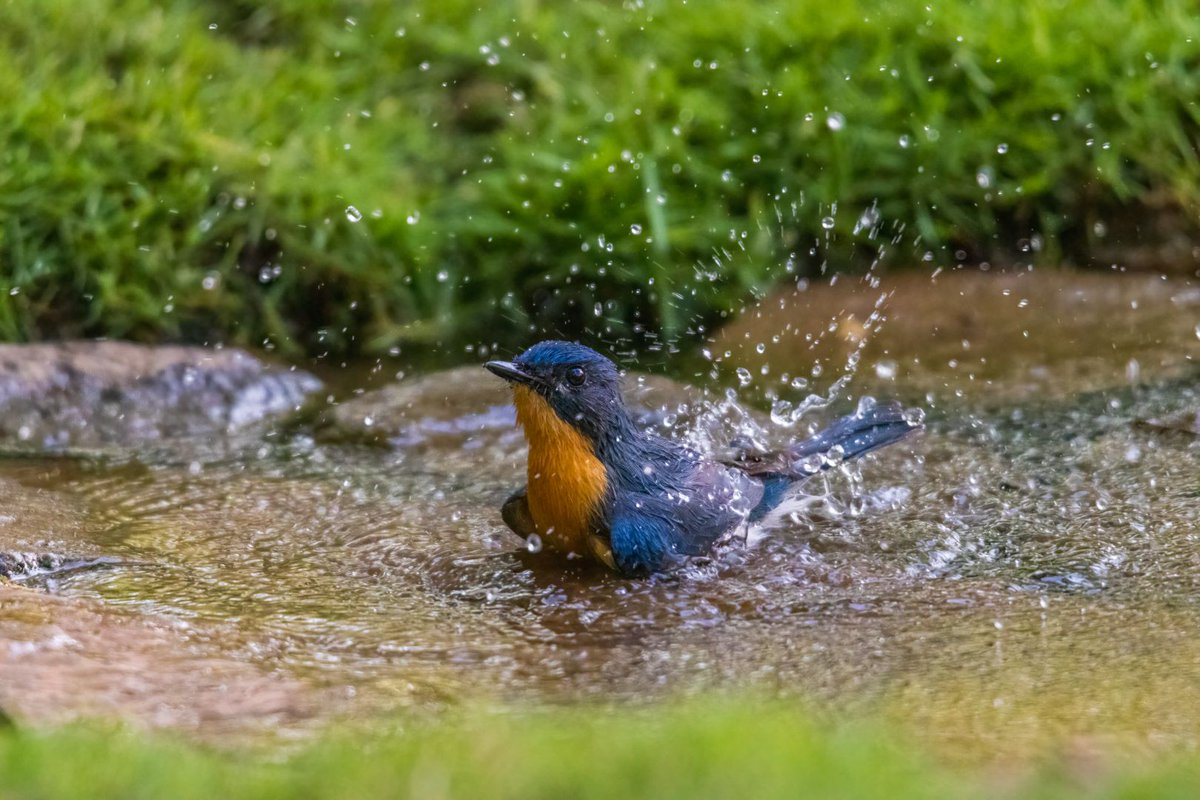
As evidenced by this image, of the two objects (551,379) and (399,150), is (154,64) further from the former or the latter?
(551,379)

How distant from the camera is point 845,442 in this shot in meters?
4.79

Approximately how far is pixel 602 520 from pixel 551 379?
0.43m

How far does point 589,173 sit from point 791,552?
8.72ft

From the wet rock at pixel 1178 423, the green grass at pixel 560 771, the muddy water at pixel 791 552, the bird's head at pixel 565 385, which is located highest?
the bird's head at pixel 565 385

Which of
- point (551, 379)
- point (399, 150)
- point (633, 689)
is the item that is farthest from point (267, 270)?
point (633, 689)

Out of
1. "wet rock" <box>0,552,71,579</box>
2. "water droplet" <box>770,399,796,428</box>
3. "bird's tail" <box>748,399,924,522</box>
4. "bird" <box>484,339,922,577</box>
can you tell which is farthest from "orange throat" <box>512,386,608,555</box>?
"water droplet" <box>770,399,796,428</box>

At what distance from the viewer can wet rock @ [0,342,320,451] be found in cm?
536

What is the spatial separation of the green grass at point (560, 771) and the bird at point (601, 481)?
5.49 feet

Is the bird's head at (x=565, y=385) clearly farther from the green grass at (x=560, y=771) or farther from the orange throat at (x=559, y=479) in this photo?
the green grass at (x=560, y=771)

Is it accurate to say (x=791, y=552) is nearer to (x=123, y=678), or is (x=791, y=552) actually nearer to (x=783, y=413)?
(x=783, y=413)

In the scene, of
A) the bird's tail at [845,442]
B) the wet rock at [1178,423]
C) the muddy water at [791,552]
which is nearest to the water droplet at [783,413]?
the muddy water at [791,552]

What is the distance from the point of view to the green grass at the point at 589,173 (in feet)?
20.1

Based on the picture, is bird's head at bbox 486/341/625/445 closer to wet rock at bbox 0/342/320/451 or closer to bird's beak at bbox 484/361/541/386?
bird's beak at bbox 484/361/541/386

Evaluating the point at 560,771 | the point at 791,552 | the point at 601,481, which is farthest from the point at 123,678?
the point at 791,552
